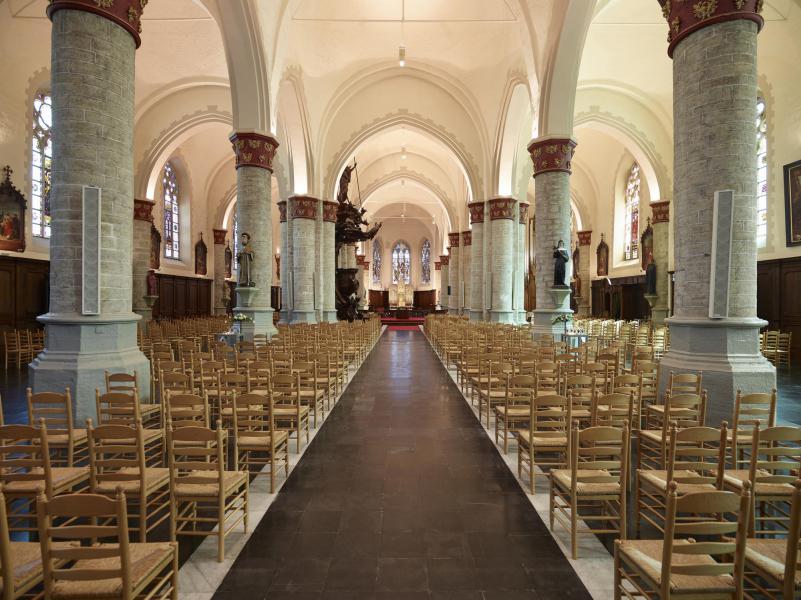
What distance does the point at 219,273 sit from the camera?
100 feet

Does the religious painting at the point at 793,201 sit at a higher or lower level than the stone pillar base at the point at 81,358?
higher

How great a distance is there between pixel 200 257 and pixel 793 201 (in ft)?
90.2

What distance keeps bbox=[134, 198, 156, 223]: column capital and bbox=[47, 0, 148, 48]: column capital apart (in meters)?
15.6

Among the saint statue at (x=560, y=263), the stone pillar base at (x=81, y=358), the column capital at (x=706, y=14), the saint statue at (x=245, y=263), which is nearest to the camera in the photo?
the stone pillar base at (x=81, y=358)

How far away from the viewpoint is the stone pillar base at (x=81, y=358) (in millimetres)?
6723

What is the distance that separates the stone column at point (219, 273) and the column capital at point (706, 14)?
27.5 metres

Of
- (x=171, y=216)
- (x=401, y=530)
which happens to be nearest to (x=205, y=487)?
(x=401, y=530)

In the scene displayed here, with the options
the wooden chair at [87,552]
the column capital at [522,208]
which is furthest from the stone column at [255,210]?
the column capital at [522,208]

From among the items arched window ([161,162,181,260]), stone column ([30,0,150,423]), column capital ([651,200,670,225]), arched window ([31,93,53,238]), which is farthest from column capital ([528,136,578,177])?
arched window ([161,162,181,260])

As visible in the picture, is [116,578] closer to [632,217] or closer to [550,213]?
[550,213]

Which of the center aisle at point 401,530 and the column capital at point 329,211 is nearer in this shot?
the center aisle at point 401,530

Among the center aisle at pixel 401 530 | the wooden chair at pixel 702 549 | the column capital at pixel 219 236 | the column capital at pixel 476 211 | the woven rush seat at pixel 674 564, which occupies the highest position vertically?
the column capital at pixel 476 211

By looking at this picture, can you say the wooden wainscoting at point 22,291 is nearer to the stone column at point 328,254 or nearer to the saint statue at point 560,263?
the stone column at point 328,254

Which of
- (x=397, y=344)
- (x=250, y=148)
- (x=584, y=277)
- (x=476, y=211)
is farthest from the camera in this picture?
(x=584, y=277)
